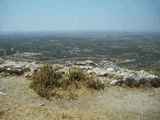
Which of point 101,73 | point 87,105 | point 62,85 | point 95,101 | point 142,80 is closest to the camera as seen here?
point 87,105

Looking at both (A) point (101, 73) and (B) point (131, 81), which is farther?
(A) point (101, 73)

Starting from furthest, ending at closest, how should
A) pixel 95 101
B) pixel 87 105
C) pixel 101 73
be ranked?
pixel 101 73
pixel 95 101
pixel 87 105

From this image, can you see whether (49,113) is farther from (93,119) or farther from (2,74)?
(2,74)

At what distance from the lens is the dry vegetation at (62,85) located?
1085cm

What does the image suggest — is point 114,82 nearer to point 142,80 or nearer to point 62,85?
point 142,80

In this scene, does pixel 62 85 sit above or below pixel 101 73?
below

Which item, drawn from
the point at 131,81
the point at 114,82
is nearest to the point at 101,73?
the point at 114,82

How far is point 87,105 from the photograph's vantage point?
10.0 metres

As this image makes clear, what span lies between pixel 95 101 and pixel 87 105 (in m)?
0.62

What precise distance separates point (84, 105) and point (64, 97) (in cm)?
118

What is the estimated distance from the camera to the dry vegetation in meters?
10.9

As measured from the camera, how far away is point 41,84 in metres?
11.9

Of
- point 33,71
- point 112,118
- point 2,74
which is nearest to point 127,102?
point 112,118

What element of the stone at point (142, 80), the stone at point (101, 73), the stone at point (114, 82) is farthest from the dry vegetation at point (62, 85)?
the stone at point (142, 80)
